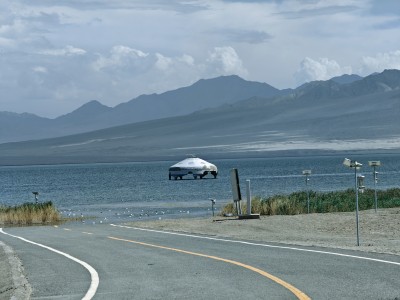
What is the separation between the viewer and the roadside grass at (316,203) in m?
42.6

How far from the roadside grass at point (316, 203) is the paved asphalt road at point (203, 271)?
17650 millimetres

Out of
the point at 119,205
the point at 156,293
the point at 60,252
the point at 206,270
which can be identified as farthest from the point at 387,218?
the point at 119,205

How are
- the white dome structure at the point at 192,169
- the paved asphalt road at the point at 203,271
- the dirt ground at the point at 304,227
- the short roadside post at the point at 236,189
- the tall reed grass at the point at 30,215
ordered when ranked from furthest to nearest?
1. the white dome structure at the point at 192,169
2. the tall reed grass at the point at 30,215
3. the short roadside post at the point at 236,189
4. the dirt ground at the point at 304,227
5. the paved asphalt road at the point at 203,271

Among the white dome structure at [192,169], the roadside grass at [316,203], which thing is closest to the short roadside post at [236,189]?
the roadside grass at [316,203]

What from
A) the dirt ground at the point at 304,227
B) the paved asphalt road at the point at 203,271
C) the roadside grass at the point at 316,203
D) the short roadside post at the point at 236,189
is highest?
the short roadside post at the point at 236,189

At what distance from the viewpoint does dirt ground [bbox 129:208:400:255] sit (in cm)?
2830

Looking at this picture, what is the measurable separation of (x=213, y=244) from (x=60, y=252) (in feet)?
13.8

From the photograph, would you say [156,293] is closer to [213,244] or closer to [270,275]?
[270,275]

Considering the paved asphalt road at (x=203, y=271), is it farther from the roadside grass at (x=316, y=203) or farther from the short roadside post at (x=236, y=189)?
the roadside grass at (x=316, y=203)

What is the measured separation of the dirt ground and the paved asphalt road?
14.8ft

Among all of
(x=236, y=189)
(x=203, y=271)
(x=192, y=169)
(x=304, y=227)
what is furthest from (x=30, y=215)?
(x=192, y=169)

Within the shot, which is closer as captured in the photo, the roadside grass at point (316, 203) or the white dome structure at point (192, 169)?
the roadside grass at point (316, 203)

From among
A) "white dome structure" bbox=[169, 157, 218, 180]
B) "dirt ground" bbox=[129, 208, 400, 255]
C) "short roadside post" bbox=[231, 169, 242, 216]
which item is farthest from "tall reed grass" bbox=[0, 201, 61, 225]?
"white dome structure" bbox=[169, 157, 218, 180]

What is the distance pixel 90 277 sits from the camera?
16.8 meters
